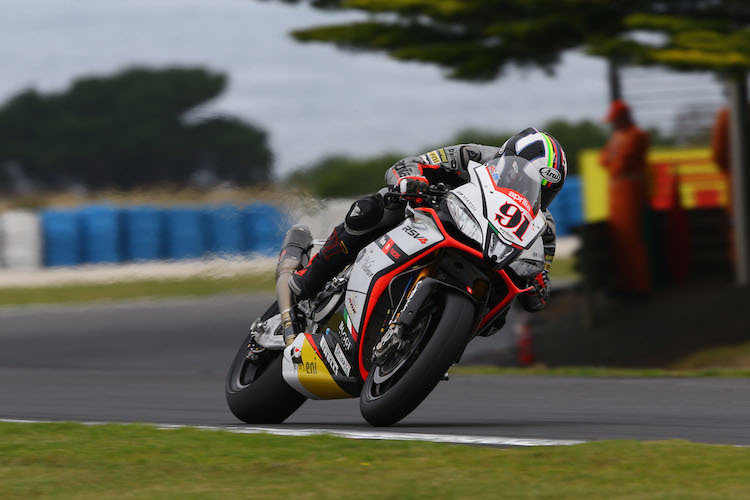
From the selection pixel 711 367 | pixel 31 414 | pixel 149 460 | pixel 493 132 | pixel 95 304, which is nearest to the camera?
pixel 149 460

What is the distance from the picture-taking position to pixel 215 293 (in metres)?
23.6

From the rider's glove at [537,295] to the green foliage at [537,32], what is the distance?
18.8ft

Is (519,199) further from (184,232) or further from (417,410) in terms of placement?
(184,232)

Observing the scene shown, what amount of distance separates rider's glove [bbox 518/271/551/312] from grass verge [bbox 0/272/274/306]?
1448cm

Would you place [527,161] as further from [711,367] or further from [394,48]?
[394,48]

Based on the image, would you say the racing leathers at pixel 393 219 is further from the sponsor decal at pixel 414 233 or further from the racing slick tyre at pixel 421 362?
the racing slick tyre at pixel 421 362

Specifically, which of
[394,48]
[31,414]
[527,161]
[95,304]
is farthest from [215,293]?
[527,161]

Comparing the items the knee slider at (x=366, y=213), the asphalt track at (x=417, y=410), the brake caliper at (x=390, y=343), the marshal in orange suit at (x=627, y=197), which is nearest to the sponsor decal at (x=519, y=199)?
the knee slider at (x=366, y=213)

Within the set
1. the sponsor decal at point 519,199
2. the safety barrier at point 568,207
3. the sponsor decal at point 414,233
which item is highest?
the sponsor decal at point 519,199

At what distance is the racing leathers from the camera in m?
6.29

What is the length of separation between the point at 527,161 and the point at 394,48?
8.41 m

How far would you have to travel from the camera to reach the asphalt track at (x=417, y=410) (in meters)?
6.53

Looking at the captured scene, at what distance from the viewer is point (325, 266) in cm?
660

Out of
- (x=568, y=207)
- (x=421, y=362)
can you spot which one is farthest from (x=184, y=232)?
(x=421, y=362)
